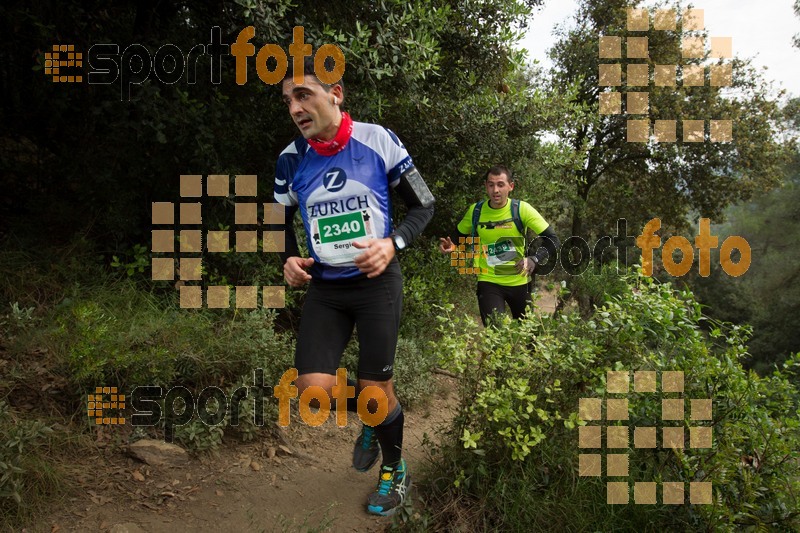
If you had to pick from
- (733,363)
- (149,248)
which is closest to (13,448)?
(149,248)

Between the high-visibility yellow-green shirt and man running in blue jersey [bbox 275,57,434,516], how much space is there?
7.69ft

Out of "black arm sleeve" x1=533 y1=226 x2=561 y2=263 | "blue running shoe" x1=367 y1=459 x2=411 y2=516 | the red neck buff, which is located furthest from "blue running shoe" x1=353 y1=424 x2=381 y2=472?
"black arm sleeve" x1=533 y1=226 x2=561 y2=263

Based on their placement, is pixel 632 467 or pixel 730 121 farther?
pixel 730 121

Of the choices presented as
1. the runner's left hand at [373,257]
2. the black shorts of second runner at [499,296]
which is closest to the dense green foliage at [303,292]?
the black shorts of second runner at [499,296]

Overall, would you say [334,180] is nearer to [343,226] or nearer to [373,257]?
[343,226]

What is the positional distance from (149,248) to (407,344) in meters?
3.10

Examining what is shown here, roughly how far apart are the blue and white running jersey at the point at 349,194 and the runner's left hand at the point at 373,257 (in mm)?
225

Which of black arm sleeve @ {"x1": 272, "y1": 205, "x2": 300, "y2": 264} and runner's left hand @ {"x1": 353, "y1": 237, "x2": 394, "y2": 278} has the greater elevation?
black arm sleeve @ {"x1": 272, "y1": 205, "x2": 300, "y2": 264}

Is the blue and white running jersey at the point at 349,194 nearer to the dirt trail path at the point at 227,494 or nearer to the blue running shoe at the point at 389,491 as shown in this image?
the blue running shoe at the point at 389,491

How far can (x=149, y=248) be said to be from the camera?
18.7ft

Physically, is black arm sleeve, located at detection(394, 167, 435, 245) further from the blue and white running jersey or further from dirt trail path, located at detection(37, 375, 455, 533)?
dirt trail path, located at detection(37, 375, 455, 533)

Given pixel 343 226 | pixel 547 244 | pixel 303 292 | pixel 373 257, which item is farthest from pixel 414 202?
pixel 303 292

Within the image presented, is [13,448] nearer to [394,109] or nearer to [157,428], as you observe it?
[157,428]

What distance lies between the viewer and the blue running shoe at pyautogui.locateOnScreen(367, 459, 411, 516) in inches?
134
